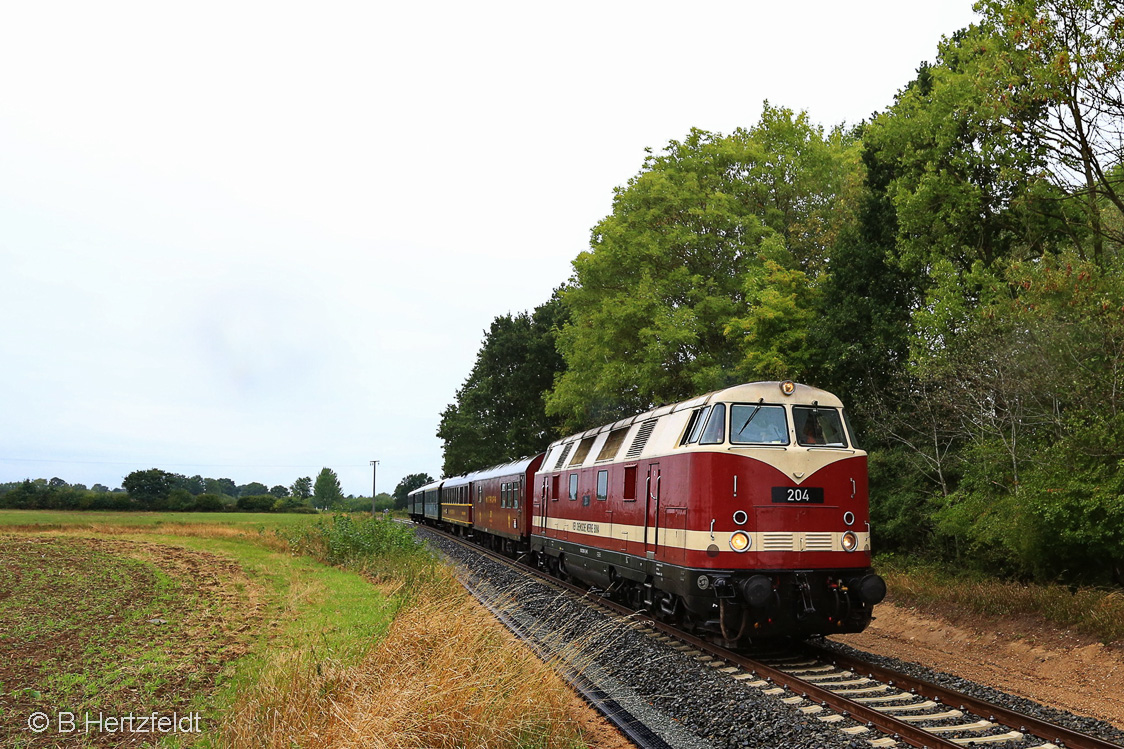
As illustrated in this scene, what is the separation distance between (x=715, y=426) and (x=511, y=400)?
146 ft

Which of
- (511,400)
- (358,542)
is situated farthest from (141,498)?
(358,542)

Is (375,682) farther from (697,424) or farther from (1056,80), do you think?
(1056,80)

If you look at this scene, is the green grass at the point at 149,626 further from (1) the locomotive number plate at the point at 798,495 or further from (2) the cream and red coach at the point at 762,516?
(1) the locomotive number plate at the point at 798,495

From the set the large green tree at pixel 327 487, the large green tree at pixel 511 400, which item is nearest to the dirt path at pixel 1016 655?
the large green tree at pixel 511 400

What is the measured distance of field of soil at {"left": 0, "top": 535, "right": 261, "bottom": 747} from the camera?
890 cm

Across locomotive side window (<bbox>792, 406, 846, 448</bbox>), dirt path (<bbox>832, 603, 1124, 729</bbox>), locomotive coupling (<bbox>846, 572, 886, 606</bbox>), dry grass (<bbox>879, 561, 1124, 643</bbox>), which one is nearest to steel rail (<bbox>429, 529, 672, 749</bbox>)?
locomotive coupling (<bbox>846, 572, 886, 606</bbox>)

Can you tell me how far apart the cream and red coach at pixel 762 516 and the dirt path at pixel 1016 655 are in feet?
6.22

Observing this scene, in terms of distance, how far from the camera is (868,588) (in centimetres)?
1057

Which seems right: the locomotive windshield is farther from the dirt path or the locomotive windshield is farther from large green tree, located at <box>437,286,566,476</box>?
large green tree, located at <box>437,286,566,476</box>

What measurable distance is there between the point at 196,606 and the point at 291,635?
628cm

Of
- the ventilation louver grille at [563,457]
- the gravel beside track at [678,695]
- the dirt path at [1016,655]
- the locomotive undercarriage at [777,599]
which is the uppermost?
the ventilation louver grille at [563,457]

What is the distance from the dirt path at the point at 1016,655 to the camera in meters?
9.56

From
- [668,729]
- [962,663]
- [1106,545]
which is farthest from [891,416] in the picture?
[668,729]

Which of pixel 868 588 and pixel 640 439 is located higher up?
pixel 640 439
